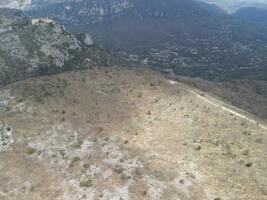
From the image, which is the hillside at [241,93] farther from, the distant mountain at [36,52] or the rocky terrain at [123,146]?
the distant mountain at [36,52]

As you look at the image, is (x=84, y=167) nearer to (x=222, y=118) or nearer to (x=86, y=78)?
(x=222, y=118)

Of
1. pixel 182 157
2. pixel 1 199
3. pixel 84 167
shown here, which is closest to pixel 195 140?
pixel 182 157

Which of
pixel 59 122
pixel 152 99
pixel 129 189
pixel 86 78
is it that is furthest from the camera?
pixel 86 78

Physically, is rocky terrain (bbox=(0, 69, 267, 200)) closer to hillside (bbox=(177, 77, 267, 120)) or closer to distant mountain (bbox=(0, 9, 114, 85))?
hillside (bbox=(177, 77, 267, 120))

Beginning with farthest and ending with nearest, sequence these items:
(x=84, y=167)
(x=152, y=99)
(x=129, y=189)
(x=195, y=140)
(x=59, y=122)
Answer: (x=152, y=99) < (x=59, y=122) < (x=195, y=140) < (x=84, y=167) < (x=129, y=189)

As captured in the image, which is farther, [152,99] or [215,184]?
[152,99]

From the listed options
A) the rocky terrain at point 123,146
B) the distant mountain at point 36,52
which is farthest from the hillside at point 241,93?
the distant mountain at point 36,52
